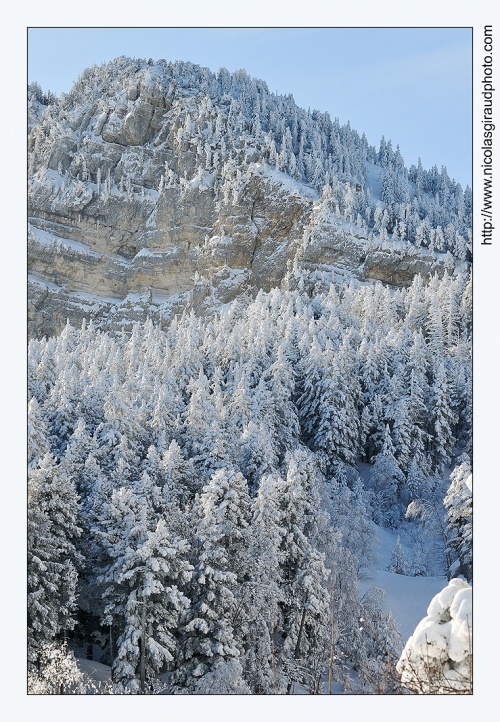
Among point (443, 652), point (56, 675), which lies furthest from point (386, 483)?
point (443, 652)

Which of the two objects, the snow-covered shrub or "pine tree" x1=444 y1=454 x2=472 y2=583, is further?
"pine tree" x1=444 y1=454 x2=472 y2=583

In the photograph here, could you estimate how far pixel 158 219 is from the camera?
14212 cm

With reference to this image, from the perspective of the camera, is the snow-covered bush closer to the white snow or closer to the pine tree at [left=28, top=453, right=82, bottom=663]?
the pine tree at [left=28, top=453, right=82, bottom=663]

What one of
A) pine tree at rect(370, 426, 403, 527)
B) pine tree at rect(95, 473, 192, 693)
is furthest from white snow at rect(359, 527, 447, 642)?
pine tree at rect(95, 473, 192, 693)

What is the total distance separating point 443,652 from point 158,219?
13329cm

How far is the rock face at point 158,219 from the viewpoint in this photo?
403 feet

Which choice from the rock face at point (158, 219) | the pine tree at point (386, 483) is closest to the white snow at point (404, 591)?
the pine tree at point (386, 483)

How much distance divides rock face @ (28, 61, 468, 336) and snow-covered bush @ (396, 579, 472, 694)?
102m

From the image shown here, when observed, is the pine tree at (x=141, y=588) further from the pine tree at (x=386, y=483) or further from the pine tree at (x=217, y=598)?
the pine tree at (x=386, y=483)

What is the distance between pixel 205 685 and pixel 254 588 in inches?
190

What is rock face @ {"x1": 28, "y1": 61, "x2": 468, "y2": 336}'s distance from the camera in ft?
403

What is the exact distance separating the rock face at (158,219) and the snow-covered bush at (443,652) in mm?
102180

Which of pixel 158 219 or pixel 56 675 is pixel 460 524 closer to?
pixel 56 675

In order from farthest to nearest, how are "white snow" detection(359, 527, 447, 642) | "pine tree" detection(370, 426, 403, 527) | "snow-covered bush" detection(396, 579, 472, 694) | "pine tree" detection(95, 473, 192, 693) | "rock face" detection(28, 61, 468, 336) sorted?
"rock face" detection(28, 61, 468, 336), "pine tree" detection(370, 426, 403, 527), "white snow" detection(359, 527, 447, 642), "pine tree" detection(95, 473, 192, 693), "snow-covered bush" detection(396, 579, 472, 694)
